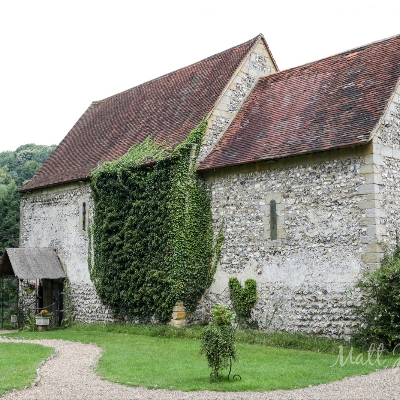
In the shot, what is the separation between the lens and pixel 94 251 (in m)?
20.9

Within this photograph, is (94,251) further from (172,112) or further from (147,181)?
(172,112)

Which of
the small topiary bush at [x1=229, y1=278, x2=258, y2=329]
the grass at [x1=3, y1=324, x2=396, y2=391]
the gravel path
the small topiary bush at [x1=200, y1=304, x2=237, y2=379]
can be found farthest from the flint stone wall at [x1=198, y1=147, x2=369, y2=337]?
the small topiary bush at [x1=200, y1=304, x2=237, y2=379]

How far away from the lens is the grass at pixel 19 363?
33.4 ft

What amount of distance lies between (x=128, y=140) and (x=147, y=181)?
3.57m

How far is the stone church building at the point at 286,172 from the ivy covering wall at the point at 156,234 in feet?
1.70

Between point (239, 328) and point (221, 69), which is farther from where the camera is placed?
point (221, 69)

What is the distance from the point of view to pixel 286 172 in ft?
52.9

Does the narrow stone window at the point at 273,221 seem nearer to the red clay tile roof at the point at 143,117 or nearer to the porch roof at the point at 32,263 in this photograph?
the red clay tile roof at the point at 143,117

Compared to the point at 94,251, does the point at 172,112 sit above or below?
above

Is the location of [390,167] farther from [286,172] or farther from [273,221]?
[273,221]

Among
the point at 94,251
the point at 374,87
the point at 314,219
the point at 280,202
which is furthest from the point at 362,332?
the point at 94,251

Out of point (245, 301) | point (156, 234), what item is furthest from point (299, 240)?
point (156, 234)

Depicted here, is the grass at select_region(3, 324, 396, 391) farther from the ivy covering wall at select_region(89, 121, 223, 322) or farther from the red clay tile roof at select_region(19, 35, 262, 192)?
the red clay tile roof at select_region(19, 35, 262, 192)

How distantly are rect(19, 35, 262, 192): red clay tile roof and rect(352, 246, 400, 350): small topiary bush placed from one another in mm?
8072
